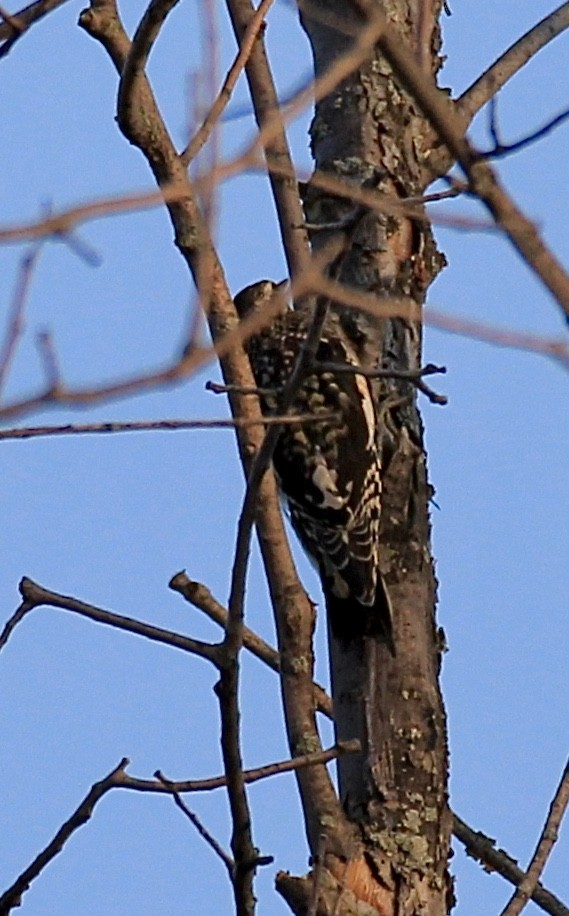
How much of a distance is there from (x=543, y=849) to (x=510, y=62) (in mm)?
2463

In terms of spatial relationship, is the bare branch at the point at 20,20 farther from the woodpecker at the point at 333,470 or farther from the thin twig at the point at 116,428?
the woodpecker at the point at 333,470

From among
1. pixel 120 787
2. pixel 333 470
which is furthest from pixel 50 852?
pixel 333 470

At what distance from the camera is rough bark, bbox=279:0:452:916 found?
3.96m

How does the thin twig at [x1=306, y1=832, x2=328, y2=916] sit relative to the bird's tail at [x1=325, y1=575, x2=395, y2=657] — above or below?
below

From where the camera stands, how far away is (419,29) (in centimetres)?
266

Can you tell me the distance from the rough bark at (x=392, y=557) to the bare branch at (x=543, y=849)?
1.30 ft

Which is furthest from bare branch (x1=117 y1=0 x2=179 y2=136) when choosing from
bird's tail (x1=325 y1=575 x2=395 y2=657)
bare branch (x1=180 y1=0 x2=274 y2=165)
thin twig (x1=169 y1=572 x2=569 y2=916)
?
bird's tail (x1=325 y1=575 x2=395 y2=657)

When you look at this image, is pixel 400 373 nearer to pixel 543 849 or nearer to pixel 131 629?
pixel 131 629

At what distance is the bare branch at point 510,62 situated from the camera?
4.75 m

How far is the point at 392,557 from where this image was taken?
446 cm

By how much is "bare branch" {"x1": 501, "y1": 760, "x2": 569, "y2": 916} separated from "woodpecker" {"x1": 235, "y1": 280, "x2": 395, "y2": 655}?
1.19 metres

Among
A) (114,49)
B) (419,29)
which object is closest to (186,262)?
(114,49)

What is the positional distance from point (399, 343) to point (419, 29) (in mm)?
2010

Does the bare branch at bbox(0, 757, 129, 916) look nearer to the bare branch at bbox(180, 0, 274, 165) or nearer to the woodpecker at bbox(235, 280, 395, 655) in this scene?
the bare branch at bbox(180, 0, 274, 165)
